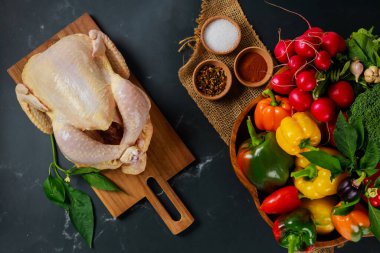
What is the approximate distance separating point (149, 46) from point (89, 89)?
440 millimetres

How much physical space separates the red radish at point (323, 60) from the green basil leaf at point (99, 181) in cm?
99

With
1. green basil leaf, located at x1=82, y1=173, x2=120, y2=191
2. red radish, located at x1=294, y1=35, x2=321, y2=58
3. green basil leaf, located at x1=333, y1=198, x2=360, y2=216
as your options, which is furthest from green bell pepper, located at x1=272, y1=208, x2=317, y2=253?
green basil leaf, located at x1=82, y1=173, x2=120, y2=191

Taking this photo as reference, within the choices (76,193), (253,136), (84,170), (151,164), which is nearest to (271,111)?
(253,136)

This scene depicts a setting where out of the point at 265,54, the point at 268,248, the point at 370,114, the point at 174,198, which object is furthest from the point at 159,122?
the point at 370,114

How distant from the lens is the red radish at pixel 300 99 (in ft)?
5.73

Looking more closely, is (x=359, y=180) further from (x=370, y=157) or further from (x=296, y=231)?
(x=296, y=231)

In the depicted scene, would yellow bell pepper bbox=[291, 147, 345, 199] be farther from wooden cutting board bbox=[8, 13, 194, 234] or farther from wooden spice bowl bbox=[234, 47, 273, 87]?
wooden cutting board bbox=[8, 13, 194, 234]

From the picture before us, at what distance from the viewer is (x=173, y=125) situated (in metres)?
2.15

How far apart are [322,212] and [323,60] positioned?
557mm

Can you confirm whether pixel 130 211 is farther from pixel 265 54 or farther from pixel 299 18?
pixel 299 18

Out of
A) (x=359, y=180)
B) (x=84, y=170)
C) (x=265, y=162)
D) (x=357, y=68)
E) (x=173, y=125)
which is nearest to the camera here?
(x=359, y=180)

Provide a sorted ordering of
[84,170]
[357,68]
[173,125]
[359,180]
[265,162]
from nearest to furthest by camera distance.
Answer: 1. [359,180]
2. [357,68]
3. [265,162]
4. [84,170]
5. [173,125]

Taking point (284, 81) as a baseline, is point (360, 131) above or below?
below

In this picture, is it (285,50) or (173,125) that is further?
(173,125)
